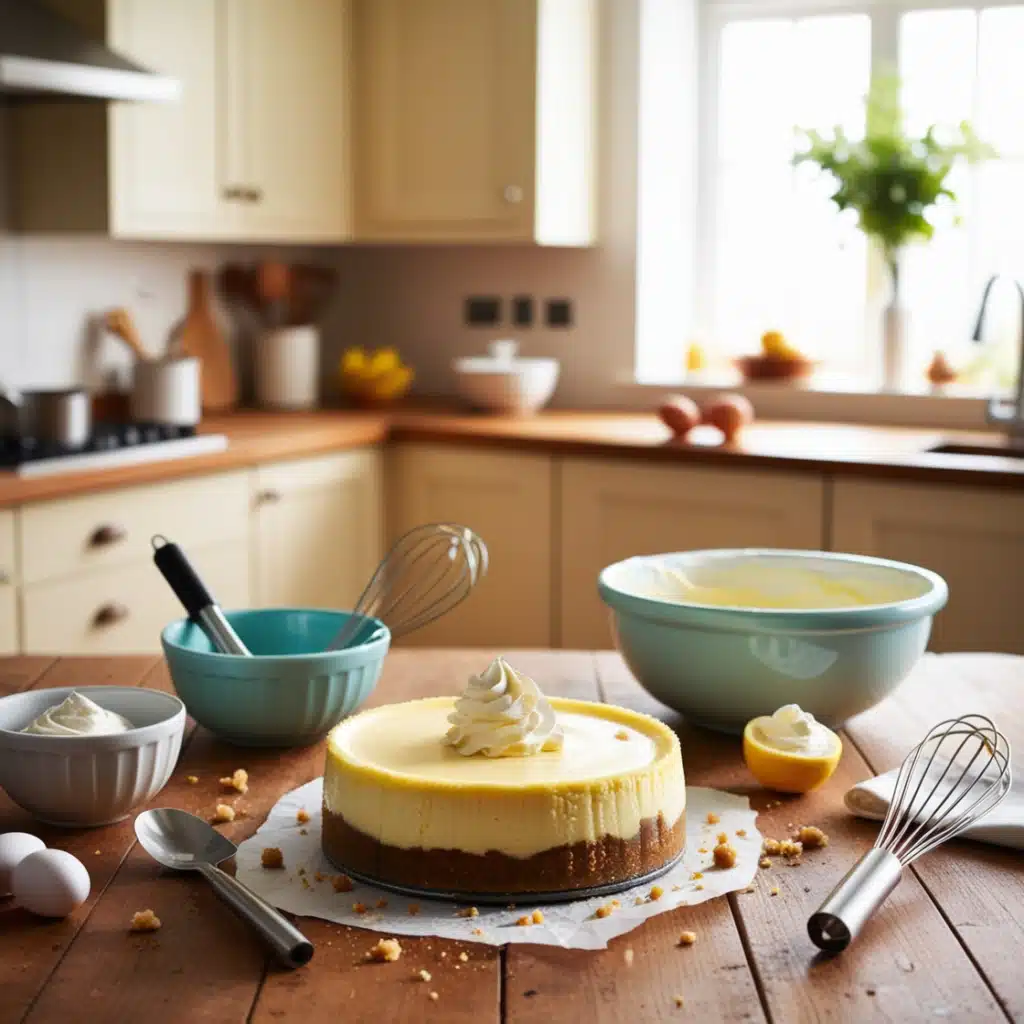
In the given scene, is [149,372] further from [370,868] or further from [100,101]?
[370,868]

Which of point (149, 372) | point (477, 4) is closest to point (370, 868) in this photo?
point (149, 372)

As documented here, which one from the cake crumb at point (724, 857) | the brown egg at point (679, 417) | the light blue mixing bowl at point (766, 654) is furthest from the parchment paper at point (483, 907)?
the brown egg at point (679, 417)

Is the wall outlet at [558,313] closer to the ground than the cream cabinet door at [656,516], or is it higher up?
higher up

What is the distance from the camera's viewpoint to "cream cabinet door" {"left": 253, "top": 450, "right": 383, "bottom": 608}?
3.26 m

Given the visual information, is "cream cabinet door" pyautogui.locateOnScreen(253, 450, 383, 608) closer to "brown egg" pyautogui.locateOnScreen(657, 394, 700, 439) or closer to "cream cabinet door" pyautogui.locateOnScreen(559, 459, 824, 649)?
"cream cabinet door" pyautogui.locateOnScreen(559, 459, 824, 649)

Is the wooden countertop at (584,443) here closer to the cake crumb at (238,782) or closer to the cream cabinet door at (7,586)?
the cream cabinet door at (7,586)

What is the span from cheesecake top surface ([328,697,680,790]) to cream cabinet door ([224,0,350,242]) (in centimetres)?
251

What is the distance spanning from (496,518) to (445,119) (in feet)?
3.37

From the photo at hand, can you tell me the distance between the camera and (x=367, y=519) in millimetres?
3545

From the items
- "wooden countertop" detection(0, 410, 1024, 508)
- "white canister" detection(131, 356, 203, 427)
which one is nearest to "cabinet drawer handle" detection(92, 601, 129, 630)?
"wooden countertop" detection(0, 410, 1024, 508)

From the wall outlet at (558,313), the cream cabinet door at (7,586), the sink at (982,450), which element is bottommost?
the cream cabinet door at (7,586)

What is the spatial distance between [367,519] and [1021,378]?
1470mm

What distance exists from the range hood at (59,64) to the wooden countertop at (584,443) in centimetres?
71

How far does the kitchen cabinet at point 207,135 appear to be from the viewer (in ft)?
10.4
